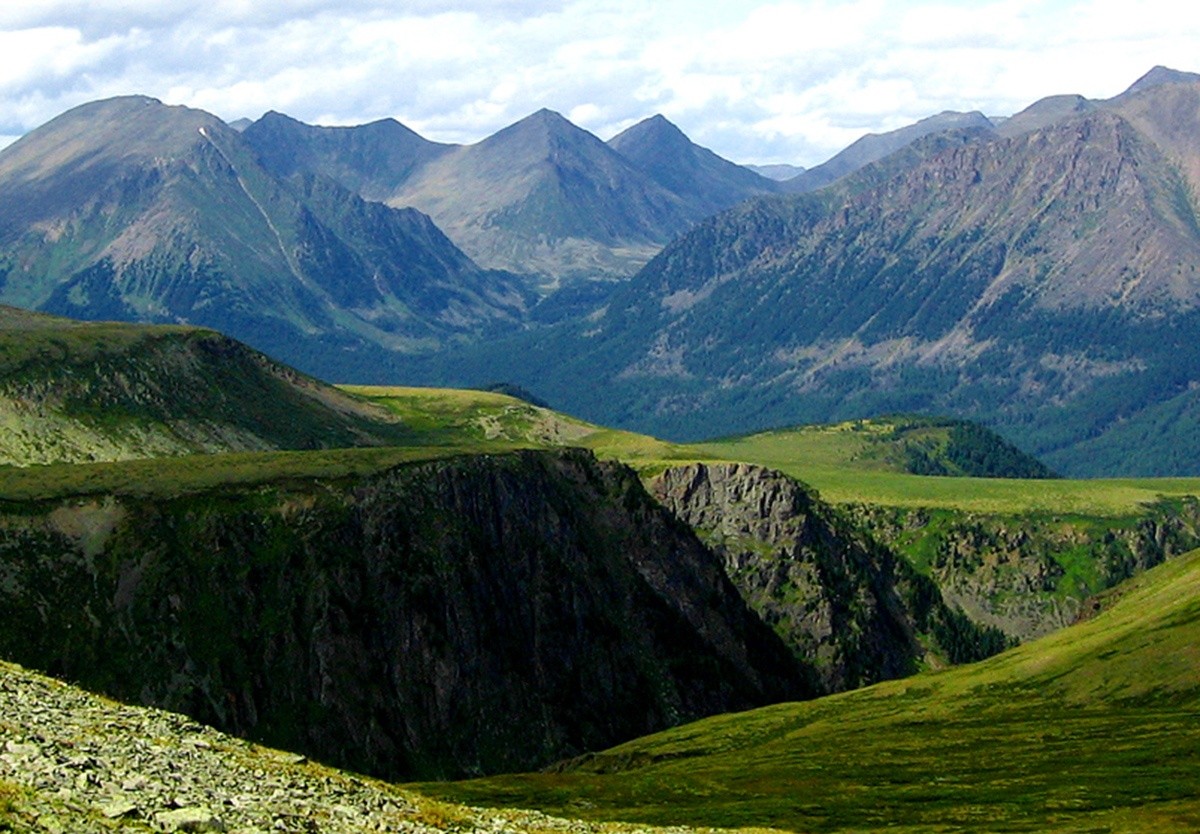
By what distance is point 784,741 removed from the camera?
638 ft

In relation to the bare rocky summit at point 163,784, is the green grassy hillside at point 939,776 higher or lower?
lower

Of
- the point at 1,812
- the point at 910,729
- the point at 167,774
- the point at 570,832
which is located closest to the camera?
the point at 1,812

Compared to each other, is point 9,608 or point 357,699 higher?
point 9,608

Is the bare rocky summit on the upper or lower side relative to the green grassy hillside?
upper

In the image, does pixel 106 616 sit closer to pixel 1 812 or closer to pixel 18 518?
pixel 18 518

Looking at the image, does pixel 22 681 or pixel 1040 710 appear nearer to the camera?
pixel 22 681

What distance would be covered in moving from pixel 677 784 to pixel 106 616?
77.8 m

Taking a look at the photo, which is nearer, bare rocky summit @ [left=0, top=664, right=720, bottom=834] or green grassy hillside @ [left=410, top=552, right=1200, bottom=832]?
bare rocky summit @ [left=0, top=664, right=720, bottom=834]

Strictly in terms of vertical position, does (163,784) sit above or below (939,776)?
above

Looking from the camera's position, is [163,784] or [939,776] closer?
[163,784]

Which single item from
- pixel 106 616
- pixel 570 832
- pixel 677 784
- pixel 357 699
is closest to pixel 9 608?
pixel 106 616

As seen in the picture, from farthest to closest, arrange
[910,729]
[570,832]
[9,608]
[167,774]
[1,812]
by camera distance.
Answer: [910,729], [9,608], [570,832], [167,774], [1,812]

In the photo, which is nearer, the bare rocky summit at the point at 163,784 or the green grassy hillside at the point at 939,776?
the bare rocky summit at the point at 163,784

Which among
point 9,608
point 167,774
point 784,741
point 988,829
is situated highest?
point 167,774
